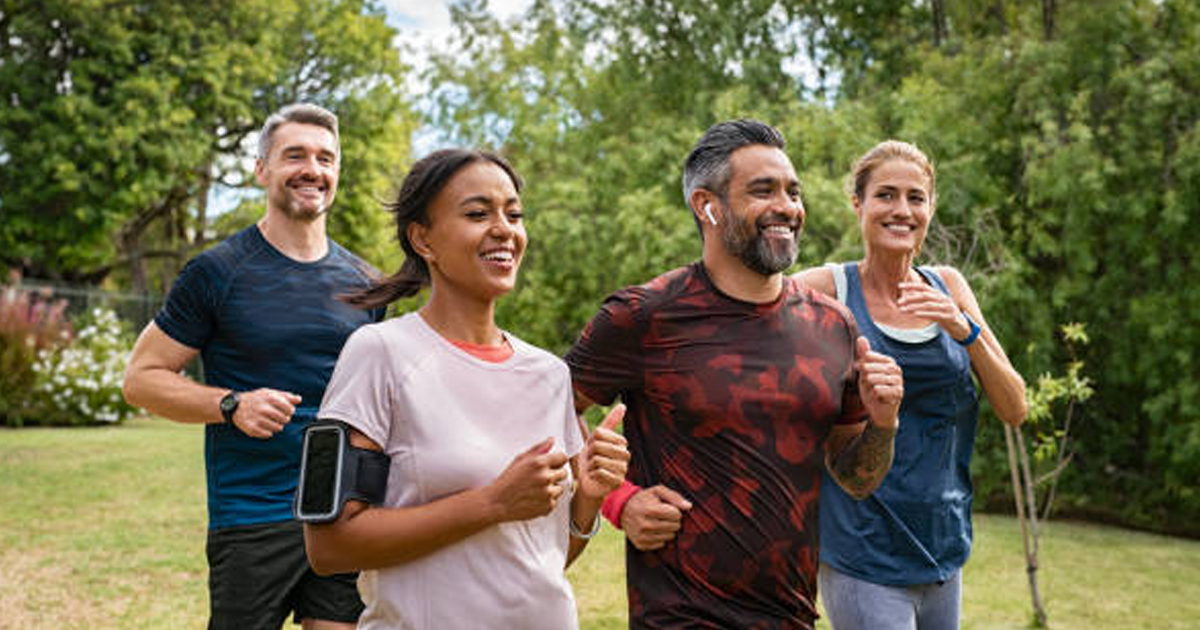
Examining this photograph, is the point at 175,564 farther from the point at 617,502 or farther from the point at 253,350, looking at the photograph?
the point at 617,502

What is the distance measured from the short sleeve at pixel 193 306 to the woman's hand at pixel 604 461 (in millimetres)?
1884

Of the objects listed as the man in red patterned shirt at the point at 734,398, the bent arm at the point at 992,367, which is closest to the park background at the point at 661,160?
the bent arm at the point at 992,367

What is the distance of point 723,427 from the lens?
8.87ft

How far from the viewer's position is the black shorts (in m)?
3.61

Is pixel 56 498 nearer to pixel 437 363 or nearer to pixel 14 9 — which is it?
pixel 437 363

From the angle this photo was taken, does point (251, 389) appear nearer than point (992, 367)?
No


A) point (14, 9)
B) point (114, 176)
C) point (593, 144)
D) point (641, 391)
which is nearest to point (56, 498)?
point (593, 144)

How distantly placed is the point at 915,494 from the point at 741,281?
3.49 ft

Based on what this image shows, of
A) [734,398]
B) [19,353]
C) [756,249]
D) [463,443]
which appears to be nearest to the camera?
[463,443]

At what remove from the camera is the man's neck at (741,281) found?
286 centimetres

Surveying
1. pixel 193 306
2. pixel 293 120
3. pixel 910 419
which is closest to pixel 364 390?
pixel 193 306

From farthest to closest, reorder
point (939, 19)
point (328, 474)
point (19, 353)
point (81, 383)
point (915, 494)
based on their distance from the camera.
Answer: point (81, 383)
point (19, 353)
point (939, 19)
point (915, 494)
point (328, 474)

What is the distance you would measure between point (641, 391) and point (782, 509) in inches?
18.6

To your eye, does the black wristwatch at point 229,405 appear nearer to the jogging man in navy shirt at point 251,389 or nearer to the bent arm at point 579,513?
the jogging man in navy shirt at point 251,389
